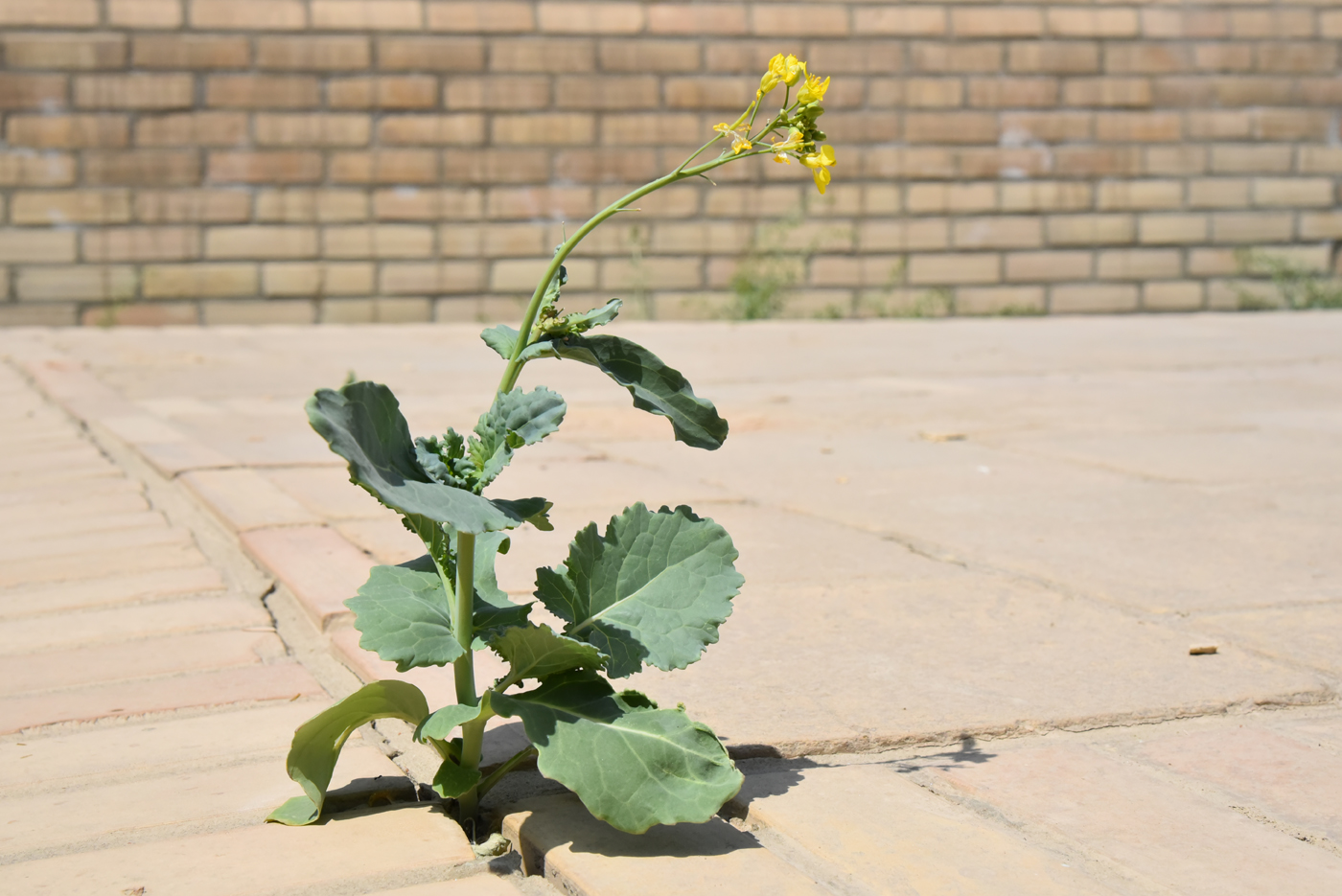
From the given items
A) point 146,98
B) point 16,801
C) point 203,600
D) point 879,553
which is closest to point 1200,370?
point 879,553

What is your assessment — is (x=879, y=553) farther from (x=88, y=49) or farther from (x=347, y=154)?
(x=88, y=49)

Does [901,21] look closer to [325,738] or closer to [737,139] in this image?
[737,139]

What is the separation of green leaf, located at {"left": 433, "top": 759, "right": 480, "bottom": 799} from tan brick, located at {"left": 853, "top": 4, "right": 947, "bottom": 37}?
721cm

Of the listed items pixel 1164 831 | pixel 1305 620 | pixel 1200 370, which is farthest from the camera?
pixel 1200 370

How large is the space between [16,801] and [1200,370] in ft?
15.0

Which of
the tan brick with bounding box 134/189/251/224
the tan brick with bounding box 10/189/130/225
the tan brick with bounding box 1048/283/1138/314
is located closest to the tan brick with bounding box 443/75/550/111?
the tan brick with bounding box 134/189/251/224

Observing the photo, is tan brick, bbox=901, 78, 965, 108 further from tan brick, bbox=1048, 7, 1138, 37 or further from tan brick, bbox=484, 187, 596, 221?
tan brick, bbox=484, 187, 596, 221

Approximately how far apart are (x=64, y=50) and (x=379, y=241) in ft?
6.17

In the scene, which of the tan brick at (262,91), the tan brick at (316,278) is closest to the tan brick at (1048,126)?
the tan brick at (316,278)

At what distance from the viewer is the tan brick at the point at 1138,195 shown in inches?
316

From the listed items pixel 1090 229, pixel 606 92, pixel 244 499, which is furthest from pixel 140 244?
pixel 1090 229

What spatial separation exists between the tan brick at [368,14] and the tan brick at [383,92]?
0.28 m

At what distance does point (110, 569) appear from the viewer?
1.91m

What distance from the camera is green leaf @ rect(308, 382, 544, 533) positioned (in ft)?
2.66
